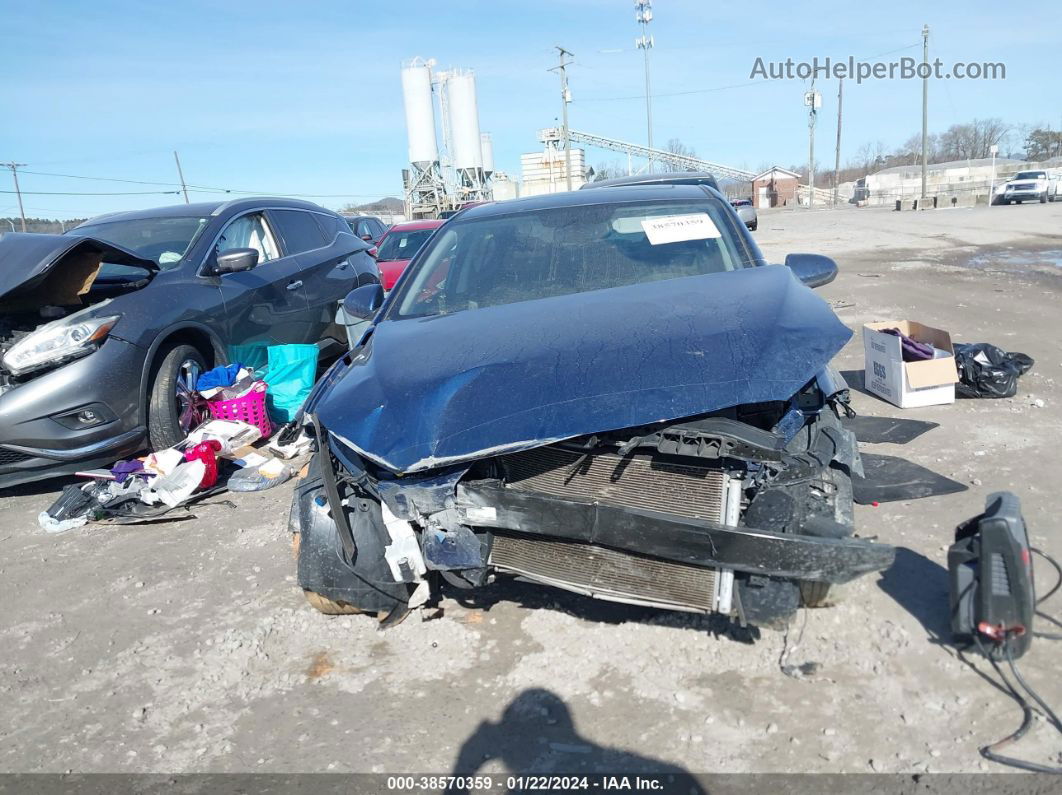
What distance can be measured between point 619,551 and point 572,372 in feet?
2.02

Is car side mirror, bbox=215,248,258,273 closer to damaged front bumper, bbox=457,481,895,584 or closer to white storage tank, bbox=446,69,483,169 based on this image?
damaged front bumper, bbox=457,481,895,584

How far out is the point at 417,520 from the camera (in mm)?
2604

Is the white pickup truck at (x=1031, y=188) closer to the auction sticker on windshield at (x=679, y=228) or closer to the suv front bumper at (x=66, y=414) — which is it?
the auction sticker on windshield at (x=679, y=228)

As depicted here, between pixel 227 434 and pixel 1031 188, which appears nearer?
pixel 227 434

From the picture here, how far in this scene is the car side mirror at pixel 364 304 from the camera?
3.88m

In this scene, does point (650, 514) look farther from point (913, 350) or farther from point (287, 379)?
point (287, 379)

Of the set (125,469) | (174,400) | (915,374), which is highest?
(174,400)

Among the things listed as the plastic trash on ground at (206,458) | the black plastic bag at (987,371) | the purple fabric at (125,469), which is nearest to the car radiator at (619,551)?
the plastic trash on ground at (206,458)

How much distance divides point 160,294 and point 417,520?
363 centimetres

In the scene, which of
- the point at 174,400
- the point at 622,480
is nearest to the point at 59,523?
the point at 174,400

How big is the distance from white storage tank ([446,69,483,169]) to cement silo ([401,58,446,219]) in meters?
1.70

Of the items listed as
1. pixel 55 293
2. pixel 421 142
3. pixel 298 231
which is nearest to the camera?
pixel 55 293

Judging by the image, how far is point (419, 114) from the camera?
40188 mm

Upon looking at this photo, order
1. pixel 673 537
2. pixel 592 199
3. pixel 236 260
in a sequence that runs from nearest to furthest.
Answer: pixel 673 537, pixel 592 199, pixel 236 260
